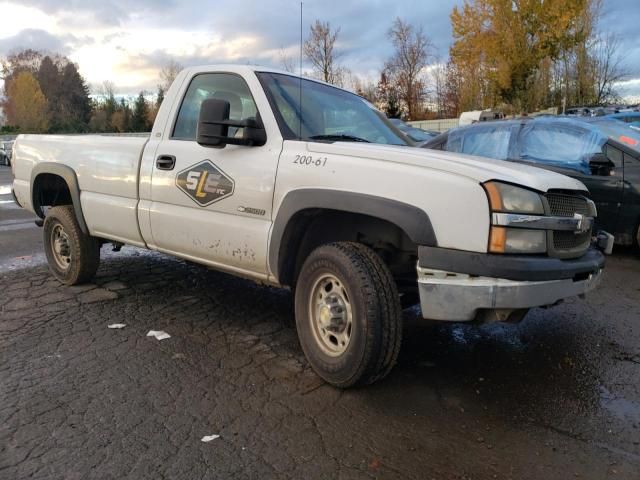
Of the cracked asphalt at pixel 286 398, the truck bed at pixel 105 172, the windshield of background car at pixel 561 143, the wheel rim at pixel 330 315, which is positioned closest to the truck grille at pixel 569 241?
the cracked asphalt at pixel 286 398

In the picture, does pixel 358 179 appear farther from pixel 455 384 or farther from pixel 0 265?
pixel 0 265

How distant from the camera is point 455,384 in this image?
3426mm

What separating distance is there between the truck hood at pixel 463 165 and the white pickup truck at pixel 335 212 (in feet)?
0.03

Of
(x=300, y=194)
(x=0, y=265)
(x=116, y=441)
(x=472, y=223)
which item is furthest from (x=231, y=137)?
(x=0, y=265)

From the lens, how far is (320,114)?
3969 mm

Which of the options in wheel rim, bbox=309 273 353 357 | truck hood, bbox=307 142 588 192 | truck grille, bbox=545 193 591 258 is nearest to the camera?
truck hood, bbox=307 142 588 192

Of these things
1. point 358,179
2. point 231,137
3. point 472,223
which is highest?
A: point 231,137

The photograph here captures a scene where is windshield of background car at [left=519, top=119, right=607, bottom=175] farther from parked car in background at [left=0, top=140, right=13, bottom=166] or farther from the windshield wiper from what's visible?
parked car in background at [left=0, top=140, right=13, bottom=166]

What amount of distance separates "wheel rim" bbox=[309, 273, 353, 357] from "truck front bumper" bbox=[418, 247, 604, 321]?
0.54 m

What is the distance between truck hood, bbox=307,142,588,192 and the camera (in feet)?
9.41

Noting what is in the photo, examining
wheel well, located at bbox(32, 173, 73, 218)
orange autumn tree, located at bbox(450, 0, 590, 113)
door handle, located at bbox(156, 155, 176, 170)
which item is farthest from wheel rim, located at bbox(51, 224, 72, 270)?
orange autumn tree, located at bbox(450, 0, 590, 113)

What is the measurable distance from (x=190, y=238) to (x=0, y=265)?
3629 mm

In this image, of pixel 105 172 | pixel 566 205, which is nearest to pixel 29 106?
pixel 105 172

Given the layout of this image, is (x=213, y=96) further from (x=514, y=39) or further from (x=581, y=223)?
(x=514, y=39)
